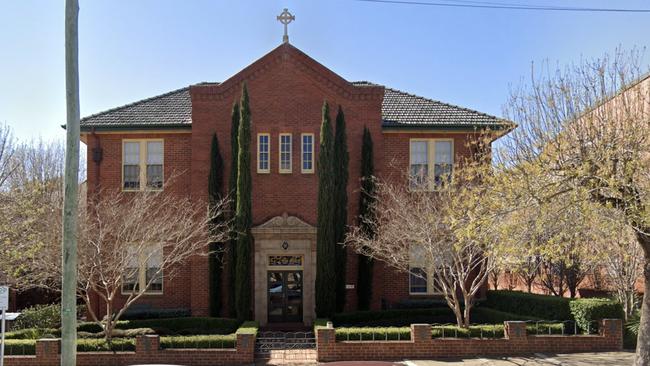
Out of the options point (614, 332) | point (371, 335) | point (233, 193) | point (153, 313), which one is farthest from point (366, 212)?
point (614, 332)

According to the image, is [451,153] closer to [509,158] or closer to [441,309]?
[441,309]

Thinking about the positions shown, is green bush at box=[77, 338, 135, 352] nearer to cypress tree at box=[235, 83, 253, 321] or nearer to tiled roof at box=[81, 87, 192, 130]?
cypress tree at box=[235, 83, 253, 321]

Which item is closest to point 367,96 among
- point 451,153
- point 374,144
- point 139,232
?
point 374,144

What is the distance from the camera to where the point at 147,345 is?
15.2 meters

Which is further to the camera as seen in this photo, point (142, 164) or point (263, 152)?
point (142, 164)

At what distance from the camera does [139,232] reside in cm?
1802

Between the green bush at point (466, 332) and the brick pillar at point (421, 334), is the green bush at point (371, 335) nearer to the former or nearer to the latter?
the brick pillar at point (421, 334)

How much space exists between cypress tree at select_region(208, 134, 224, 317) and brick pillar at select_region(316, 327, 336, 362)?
22.0 feet

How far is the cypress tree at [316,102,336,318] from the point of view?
800 inches

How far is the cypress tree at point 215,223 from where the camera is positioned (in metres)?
21.2

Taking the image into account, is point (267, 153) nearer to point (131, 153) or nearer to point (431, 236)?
point (131, 153)

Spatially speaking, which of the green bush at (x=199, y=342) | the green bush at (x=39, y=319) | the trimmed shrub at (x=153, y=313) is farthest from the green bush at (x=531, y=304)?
the green bush at (x=39, y=319)

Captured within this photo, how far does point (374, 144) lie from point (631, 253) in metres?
9.43

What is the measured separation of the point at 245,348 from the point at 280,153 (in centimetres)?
874
